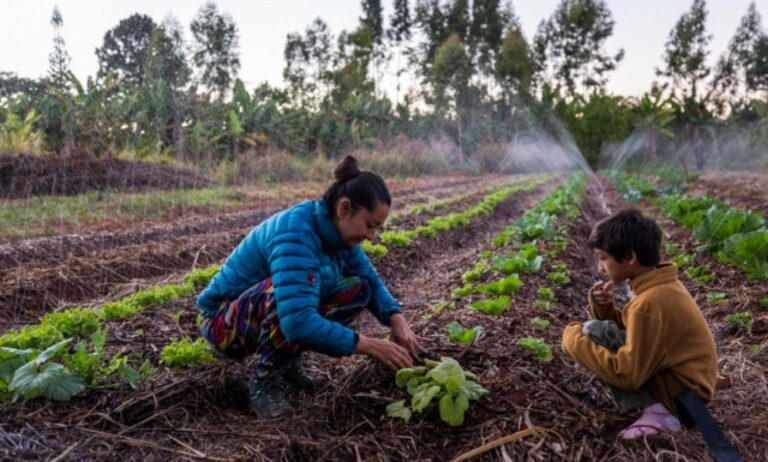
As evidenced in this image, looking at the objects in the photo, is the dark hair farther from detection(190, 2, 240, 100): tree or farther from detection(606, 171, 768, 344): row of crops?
detection(190, 2, 240, 100): tree

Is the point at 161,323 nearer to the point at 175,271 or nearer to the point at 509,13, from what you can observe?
the point at 175,271

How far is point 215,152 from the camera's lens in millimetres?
19188

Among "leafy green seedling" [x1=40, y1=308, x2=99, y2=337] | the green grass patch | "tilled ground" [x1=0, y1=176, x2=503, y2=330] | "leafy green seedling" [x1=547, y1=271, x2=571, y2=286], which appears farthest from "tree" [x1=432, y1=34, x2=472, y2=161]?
"leafy green seedling" [x1=40, y1=308, x2=99, y2=337]

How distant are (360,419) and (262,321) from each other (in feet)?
2.21

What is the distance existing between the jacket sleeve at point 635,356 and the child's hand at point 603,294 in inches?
13.4

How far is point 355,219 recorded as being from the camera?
2.69m

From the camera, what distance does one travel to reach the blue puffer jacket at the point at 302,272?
252cm

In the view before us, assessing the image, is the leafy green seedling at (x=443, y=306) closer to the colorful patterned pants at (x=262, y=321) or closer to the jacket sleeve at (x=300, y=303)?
the colorful patterned pants at (x=262, y=321)

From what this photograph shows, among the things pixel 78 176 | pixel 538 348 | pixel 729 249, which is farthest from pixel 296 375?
pixel 78 176

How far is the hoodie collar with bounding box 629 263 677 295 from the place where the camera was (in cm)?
251

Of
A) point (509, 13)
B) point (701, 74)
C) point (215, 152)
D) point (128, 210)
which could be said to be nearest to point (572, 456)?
point (128, 210)

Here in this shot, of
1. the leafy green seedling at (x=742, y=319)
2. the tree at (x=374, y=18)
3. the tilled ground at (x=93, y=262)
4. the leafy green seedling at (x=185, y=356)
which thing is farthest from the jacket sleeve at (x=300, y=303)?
the tree at (x=374, y=18)

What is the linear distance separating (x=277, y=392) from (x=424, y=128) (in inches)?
1375

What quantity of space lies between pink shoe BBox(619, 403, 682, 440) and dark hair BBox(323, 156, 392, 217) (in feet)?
4.79
